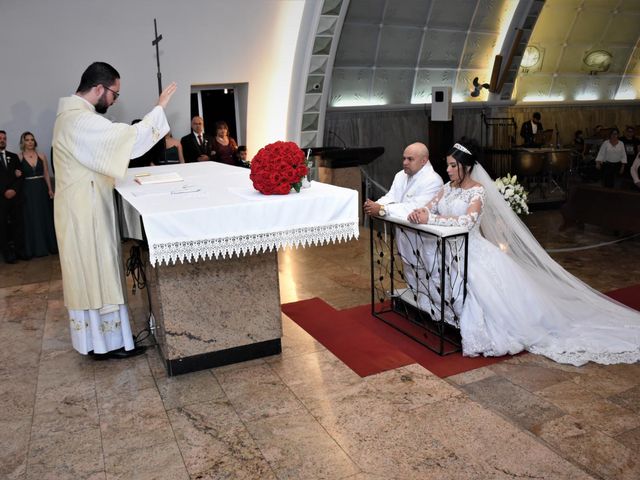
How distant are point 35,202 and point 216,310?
6286 millimetres

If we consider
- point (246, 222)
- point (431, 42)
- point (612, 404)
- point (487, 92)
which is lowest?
point (612, 404)

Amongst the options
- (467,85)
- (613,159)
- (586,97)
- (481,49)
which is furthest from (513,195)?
(586,97)

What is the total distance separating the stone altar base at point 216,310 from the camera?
163 inches

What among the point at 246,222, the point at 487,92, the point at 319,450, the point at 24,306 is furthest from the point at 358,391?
the point at 487,92

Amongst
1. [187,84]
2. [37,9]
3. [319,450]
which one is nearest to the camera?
[319,450]

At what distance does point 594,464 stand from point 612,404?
88 cm

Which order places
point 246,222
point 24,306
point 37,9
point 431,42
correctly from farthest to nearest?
1. point 431,42
2. point 37,9
3. point 24,306
4. point 246,222

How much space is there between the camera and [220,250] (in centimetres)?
373

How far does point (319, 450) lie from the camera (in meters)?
3.28

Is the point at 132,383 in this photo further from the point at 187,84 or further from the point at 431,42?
the point at 431,42

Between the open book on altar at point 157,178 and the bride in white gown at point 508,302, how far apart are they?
1952mm

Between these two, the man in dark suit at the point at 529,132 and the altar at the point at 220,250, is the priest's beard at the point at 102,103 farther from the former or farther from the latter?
the man in dark suit at the point at 529,132

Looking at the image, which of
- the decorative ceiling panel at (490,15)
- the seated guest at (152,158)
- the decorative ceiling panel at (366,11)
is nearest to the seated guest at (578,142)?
the decorative ceiling panel at (490,15)

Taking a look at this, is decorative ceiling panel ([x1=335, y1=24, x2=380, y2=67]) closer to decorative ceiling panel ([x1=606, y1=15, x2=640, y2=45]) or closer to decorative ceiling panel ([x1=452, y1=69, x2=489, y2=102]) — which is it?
decorative ceiling panel ([x1=452, y1=69, x2=489, y2=102])
